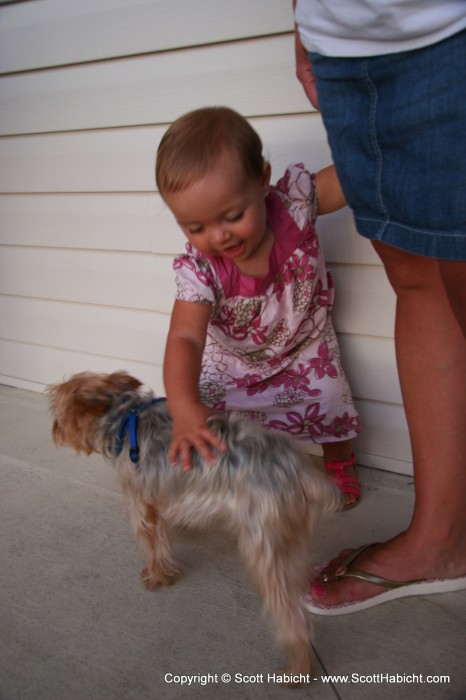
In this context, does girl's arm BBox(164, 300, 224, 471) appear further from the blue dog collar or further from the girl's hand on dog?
the blue dog collar

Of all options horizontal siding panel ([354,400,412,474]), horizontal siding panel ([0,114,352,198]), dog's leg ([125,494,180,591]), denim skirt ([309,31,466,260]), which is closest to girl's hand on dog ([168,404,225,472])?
dog's leg ([125,494,180,591])

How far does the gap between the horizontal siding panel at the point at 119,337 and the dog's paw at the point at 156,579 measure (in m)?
1.19

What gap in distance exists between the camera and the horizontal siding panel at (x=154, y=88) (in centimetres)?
254

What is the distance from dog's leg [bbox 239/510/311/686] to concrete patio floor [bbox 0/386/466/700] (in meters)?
0.13

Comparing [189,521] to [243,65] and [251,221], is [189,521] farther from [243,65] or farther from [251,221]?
[243,65]

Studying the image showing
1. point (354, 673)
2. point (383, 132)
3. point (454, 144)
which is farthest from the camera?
point (354, 673)

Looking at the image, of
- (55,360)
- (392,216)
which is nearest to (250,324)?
(392,216)

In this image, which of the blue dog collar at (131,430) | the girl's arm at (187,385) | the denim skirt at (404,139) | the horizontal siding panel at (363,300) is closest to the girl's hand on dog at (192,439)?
the girl's arm at (187,385)

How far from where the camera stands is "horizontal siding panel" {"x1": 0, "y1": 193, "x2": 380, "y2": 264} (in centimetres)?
264

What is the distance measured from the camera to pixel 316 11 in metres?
1.40

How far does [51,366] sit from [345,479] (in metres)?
2.17

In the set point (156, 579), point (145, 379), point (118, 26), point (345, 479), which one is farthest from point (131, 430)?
point (118, 26)

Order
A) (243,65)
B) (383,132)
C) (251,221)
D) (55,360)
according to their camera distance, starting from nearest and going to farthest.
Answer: (383,132), (251,221), (243,65), (55,360)

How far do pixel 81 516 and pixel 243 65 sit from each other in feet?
6.89
